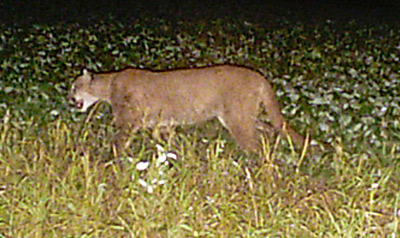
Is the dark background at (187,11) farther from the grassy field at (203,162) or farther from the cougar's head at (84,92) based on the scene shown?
the cougar's head at (84,92)

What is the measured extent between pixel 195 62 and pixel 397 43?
15.3ft

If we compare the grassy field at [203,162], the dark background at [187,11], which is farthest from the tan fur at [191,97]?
the dark background at [187,11]

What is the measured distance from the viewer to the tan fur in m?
6.70

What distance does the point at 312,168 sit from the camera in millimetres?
6492

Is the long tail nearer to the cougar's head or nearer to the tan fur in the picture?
the tan fur

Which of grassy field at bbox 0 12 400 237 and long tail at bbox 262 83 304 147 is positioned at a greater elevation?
long tail at bbox 262 83 304 147

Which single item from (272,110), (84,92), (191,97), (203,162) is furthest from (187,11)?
(203,162)

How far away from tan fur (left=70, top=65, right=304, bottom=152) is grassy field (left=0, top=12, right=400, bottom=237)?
212 mm

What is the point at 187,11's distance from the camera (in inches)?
795

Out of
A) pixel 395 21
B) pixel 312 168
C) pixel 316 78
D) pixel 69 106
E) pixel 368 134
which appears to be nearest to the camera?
pixel 312 168

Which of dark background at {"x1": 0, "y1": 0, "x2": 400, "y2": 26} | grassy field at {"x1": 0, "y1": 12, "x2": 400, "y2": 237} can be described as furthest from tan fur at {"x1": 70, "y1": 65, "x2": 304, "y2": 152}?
dark background at {"x1": 0, "y1": 0, "x2": 400, "y2": 26}

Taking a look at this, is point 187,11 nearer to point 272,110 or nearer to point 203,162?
point 272,110

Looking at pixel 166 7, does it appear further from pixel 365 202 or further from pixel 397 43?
pixel 365 202

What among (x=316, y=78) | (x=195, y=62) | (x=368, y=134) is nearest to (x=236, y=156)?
(x=368, y=134)
